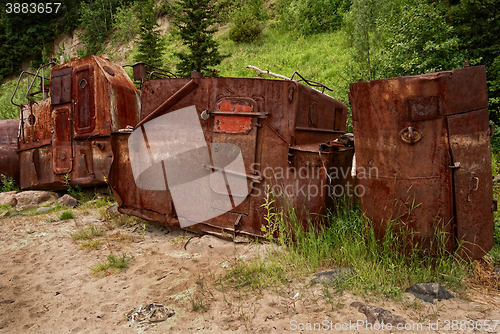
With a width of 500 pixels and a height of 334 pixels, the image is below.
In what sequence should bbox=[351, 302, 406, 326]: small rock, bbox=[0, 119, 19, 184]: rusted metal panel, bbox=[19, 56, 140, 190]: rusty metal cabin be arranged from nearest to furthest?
bbox=[351, 302, 406, 326]: small rock
bbox=[19, 56, 140, 190]: rusty metal cabin
bbox=[0, 119, 19, 184]: rusted metal panel

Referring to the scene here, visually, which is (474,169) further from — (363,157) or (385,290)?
(385,290)

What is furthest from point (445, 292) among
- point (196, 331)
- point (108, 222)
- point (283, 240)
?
point (108, 222)

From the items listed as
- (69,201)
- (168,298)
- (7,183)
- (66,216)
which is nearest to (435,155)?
(168,298)

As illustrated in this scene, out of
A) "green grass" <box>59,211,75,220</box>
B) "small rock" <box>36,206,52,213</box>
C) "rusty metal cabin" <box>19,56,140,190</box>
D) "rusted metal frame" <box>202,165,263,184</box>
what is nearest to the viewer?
"rusted metal frame" <box>202,165,263,184</box>

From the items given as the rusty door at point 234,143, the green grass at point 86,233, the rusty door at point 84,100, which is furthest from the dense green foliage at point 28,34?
the rusty door at point 234,143

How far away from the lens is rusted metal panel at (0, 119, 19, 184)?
7570 mm

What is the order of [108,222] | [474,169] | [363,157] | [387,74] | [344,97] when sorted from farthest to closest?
1. [344,97]
2. [387,74]
3. [108,222]
4. [363,157]
5. [474,169]

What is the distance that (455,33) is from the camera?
22.2 feet

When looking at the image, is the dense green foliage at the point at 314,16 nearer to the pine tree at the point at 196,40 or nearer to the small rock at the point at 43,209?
the pine tree at the point at 196,40

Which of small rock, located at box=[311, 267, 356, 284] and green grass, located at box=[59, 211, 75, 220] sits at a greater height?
green grass, located at box=[59, 211, 75, 220]

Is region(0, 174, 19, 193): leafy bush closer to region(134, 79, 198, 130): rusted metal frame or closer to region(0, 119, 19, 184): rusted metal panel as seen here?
region(0, 119, 19, 184): rusted metal panel

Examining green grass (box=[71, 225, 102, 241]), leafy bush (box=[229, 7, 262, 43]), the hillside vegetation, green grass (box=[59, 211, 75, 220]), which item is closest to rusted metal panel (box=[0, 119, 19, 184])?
green grass (box=[59, 211, 75, 220])

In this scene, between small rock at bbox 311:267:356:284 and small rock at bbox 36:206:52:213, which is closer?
small rock at bbox 311:267:356:284

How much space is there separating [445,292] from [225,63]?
1714 centimetres
